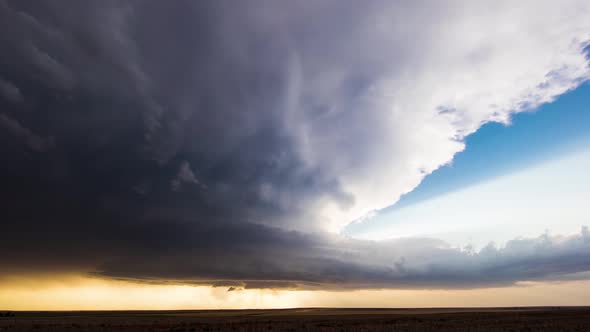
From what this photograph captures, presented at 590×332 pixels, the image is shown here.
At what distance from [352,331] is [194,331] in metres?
24.9

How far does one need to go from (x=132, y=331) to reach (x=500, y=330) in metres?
54.8

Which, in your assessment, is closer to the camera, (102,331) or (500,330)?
(500,330)

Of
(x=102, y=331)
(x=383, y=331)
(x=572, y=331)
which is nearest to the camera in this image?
(x=572, y=331)

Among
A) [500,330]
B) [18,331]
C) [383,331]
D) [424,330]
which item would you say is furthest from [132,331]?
[500,330]

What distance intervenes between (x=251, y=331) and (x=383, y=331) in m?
19.4

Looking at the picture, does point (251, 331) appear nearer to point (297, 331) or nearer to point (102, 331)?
point (297, 331)

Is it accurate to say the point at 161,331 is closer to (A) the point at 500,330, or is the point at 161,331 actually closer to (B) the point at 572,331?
(A) the point at 500,330

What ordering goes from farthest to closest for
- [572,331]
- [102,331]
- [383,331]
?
[102,331] < [383,331] < [572,331]

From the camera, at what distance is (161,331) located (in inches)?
2277

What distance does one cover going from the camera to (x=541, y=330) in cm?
5144

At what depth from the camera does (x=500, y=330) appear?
169 feet

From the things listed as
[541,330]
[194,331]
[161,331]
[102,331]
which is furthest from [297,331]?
[541,330]

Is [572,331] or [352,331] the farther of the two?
[352,331]

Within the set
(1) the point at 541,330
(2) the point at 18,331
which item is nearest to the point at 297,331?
(1) the point at 541,330
